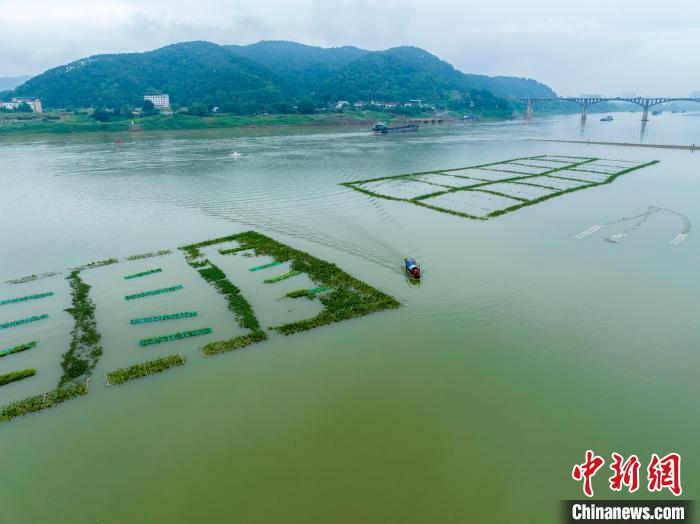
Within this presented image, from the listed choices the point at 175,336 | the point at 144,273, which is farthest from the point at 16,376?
the point at 144,273

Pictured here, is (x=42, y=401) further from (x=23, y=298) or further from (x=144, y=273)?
(x=144, y=273)

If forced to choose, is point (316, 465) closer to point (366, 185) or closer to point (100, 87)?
point (366, 185)

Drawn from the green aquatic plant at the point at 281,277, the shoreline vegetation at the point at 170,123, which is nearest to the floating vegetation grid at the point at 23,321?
the green aquatic plant at the point at 281,277

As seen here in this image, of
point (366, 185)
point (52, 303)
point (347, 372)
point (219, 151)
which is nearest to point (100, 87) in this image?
point (219, 151)

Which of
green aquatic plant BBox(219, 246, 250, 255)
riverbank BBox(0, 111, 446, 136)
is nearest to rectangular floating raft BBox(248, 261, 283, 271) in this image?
green aquatic plant BBox(219, 246, 250, 255)

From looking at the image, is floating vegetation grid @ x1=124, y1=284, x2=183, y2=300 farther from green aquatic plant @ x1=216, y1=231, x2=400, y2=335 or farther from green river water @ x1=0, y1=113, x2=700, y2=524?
green aquatic plant @ x1=216, y1=231, x2=400, y2=335

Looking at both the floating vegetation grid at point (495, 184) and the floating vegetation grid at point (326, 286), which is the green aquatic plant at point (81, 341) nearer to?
the floating vegetation grid at point (326, 286)
